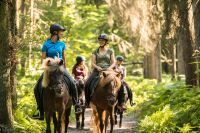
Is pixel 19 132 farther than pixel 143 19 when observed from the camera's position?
No

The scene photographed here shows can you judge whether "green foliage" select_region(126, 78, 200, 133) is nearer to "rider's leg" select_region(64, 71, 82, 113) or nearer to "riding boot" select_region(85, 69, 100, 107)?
"riding boot" select_region(85, 69, 100, 107)

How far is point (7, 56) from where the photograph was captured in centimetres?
886

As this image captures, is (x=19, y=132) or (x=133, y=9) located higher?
(x=133, y=9)

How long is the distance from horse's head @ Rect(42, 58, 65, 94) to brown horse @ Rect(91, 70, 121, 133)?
1.75 metres

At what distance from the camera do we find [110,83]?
1145cm

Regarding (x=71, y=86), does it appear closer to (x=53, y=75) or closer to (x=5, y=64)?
(x=53, y=75)

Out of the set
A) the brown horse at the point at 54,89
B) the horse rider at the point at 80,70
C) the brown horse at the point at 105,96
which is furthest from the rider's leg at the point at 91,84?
the horse rider at the point at 80,70

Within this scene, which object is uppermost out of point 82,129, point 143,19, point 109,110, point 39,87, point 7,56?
point 143,19

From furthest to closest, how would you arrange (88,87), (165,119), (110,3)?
(110,3)
(88,87)
(165,119)

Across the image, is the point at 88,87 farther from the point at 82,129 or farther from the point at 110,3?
the point at 110,3

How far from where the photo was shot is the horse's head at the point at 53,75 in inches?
392

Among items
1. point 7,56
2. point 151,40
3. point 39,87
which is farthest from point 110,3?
point 7,56

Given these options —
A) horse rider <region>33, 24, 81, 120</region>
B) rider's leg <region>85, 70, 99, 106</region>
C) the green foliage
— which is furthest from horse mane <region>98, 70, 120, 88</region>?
the green foliage

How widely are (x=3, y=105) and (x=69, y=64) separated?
2001cm
